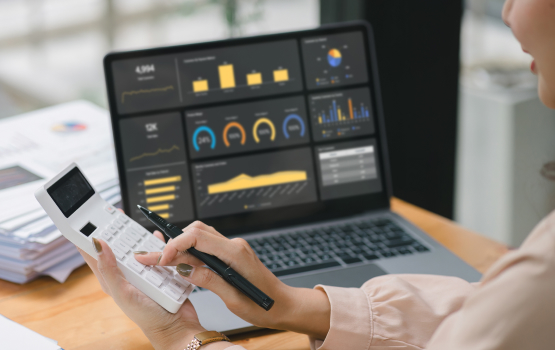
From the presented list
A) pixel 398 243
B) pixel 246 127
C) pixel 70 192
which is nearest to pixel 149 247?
pixel 70 192

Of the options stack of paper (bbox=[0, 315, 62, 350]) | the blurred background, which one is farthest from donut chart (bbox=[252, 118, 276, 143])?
the blurred background

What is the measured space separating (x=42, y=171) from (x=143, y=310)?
0.45 meters

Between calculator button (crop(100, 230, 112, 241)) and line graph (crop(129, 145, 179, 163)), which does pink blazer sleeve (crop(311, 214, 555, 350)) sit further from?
line graph (crop(129, 145, 179, 163))

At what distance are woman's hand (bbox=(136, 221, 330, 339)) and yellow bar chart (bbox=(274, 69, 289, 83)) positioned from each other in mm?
396

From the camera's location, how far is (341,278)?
787 millimetres

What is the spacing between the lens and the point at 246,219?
92 centimetres

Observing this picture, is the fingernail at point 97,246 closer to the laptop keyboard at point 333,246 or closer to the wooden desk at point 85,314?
the wooden desk at point 85,314

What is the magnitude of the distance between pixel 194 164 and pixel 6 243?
32 centimetres

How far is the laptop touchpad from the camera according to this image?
0.77 meters

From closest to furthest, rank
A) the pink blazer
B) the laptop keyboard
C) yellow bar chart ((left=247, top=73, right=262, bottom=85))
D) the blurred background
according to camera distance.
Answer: the pink blazer
the laptop keyboard
yellow bar chart ((left=247, top=73, right=262, bottom=85))
the blurred background

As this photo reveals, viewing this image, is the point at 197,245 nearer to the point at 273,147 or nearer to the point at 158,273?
the point at 158,273

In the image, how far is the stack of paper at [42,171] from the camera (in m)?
0.79

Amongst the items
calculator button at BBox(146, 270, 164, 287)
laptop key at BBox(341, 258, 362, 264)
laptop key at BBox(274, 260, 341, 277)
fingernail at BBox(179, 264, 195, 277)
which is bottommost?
laptop key at BBox(341, 258, 362, 264)

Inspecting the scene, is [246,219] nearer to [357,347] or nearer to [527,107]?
[357,347]
